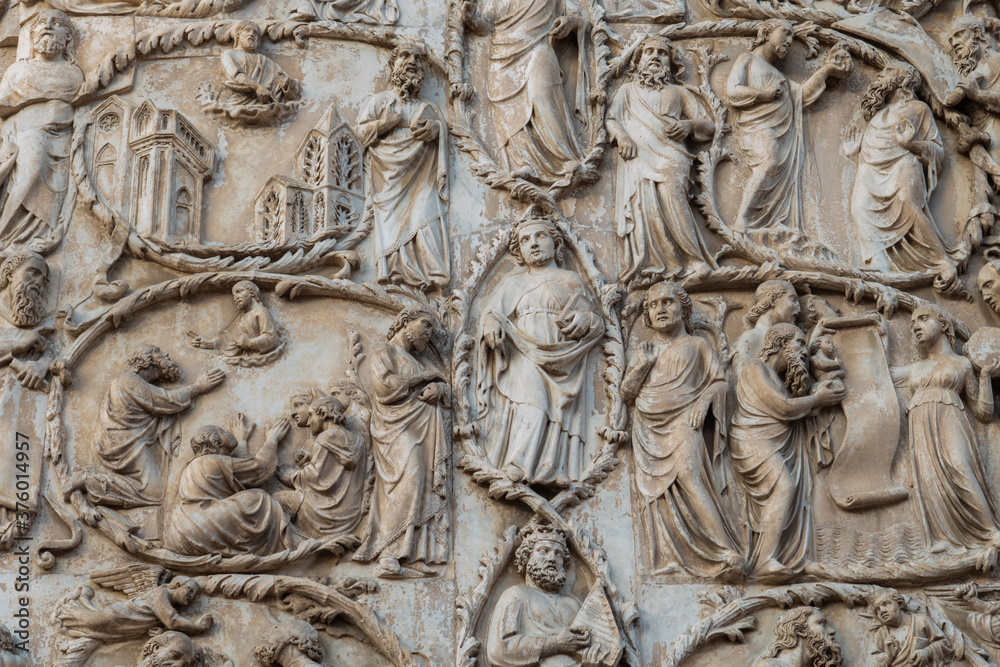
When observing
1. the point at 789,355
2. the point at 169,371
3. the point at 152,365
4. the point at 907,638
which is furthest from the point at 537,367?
the point at 907,638

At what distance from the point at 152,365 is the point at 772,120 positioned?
543cm

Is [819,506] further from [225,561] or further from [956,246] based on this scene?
[225,561]

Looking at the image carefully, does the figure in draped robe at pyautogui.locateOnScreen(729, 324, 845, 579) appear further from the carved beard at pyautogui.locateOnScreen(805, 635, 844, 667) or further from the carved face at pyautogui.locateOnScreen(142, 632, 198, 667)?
the carved face at pyautogui.locateOnScreen(142, 632, 198, 667)

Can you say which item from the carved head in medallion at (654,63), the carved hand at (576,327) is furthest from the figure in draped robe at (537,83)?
the carved hand at (576,327)

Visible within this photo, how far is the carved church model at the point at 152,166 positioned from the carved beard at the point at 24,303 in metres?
0.97

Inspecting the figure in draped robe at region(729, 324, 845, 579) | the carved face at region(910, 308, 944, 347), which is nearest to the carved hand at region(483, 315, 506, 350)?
the figure in draped robe at region(729, 324, 845, 579)

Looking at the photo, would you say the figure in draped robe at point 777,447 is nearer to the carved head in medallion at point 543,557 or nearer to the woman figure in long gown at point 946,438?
the woman figure in long gown at point 946,438

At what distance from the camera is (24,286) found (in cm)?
1364

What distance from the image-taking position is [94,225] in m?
14.2

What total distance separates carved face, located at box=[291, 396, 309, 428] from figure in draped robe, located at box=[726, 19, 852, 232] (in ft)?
12.3

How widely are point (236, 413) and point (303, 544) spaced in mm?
1215

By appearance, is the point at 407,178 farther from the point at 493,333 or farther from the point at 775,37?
the point at 775,37

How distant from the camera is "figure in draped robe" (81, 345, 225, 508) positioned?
13.2 m

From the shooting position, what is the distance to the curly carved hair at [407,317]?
45.2 feet
